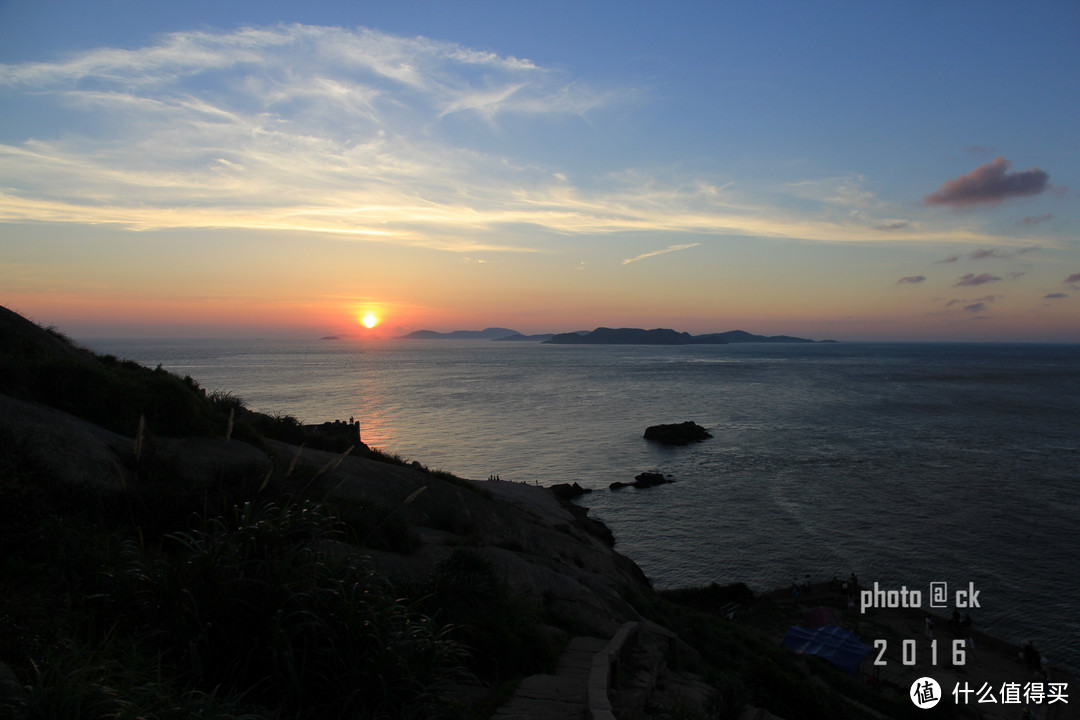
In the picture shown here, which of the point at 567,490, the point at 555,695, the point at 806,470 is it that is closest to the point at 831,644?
the point at 555,695

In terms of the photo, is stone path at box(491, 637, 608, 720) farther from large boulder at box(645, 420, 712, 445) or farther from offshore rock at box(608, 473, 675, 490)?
large boulder at box(645, 420, 712, 445)

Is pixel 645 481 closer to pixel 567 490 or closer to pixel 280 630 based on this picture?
pixel 567 490

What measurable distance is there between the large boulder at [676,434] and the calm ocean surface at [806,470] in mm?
1705

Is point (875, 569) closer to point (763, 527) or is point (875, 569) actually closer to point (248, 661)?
point (763, 527)

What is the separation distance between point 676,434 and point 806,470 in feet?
49.8

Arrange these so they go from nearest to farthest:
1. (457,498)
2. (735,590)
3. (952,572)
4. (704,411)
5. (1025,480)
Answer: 1. (457,498)
2. (735,590)
3. (952,572)
4. (1025,480)
5. (704,411)

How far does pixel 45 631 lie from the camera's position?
4648mm

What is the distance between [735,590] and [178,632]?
26129 mm

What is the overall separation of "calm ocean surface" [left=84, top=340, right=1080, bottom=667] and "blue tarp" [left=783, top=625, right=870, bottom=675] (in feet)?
20.0

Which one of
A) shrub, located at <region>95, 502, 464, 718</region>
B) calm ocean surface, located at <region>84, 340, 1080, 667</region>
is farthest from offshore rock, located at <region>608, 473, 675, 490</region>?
shrub, located at <region>95, 502, 464, 718</region>

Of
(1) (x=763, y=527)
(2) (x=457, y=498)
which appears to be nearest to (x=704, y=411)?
Result: (1) (x=763, y=527)

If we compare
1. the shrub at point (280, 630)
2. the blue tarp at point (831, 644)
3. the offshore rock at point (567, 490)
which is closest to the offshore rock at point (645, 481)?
the offshore rock at point (567, 490)

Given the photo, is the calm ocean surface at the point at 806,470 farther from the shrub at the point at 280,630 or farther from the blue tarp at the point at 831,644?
the shrub at the point at 280,630

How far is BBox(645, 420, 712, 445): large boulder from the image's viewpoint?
59406 mm
